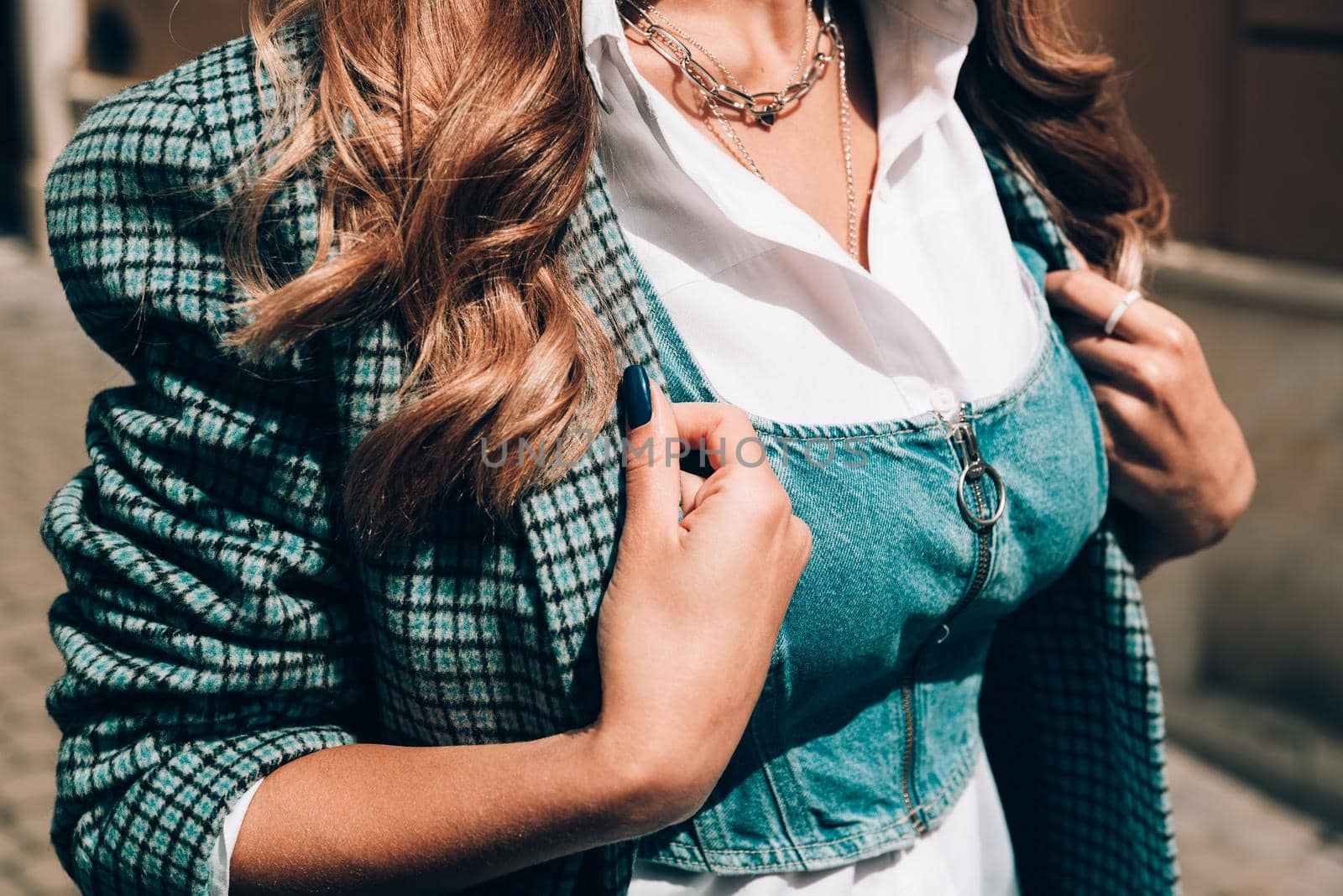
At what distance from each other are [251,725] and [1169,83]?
355 cm

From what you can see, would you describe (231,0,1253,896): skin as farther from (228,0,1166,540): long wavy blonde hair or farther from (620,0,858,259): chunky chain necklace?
(620,0,858,259): chunky chain necklace

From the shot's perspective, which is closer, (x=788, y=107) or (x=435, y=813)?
(x=435, y=813)

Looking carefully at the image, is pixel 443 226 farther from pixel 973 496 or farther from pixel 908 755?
pixel 908 755

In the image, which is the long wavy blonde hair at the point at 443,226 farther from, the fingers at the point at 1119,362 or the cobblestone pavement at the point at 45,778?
the fingers at the point at 1119,362

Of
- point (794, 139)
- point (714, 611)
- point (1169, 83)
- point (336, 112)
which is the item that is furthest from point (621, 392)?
point (1169, 83)

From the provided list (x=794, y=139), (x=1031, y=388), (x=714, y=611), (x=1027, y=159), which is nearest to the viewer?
(x=714, y=611)

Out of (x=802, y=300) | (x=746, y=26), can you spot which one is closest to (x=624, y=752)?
(x=802, y=300)

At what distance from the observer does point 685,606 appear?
1.06 metres

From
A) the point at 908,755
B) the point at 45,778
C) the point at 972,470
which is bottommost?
the point at 45,778

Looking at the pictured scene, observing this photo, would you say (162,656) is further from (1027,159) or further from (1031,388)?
(1027,159)

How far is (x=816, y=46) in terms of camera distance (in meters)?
1.64

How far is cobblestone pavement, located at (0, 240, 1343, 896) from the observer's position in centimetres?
337

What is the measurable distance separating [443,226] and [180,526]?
13.9 inches

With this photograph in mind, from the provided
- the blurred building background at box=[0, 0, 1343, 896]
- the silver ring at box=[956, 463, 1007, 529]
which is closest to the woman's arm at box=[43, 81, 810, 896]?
the silver ring at box=[956, 463, 1007, 529]
